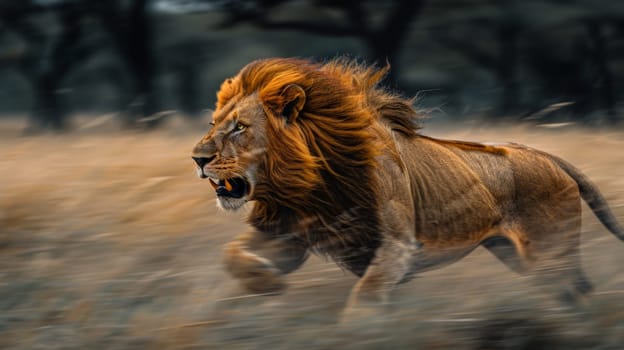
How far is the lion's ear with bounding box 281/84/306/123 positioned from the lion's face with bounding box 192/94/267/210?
0.28 feet

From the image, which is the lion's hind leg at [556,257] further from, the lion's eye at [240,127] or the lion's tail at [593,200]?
the lion's eye at [240,127]

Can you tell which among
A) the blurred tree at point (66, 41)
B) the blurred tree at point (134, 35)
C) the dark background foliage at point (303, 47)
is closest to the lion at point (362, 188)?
the dark background foliage at point (303, 47)

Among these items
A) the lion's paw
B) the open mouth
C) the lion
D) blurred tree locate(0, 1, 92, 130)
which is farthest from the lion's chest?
blurred tree locate(0, 1, 92, 130)

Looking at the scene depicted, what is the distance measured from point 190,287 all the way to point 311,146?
900mm

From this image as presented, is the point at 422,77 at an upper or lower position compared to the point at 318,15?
lower

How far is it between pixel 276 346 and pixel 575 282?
1144 millimetres

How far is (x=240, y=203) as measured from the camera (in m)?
3.85

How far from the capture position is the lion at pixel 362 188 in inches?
153

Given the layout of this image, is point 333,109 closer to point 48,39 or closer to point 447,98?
point 447,98

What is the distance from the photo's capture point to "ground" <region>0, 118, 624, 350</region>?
3979 mm

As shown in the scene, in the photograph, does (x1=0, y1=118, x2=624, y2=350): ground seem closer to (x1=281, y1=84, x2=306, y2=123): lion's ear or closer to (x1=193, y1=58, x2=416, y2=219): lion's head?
(x1=193, y1=58, x2=416, y2=219): lion's head

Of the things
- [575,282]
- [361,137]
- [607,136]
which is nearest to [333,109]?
[361,137]

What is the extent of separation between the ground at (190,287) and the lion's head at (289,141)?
15.2 inches

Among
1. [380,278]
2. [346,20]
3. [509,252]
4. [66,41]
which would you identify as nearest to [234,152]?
[380,278]
